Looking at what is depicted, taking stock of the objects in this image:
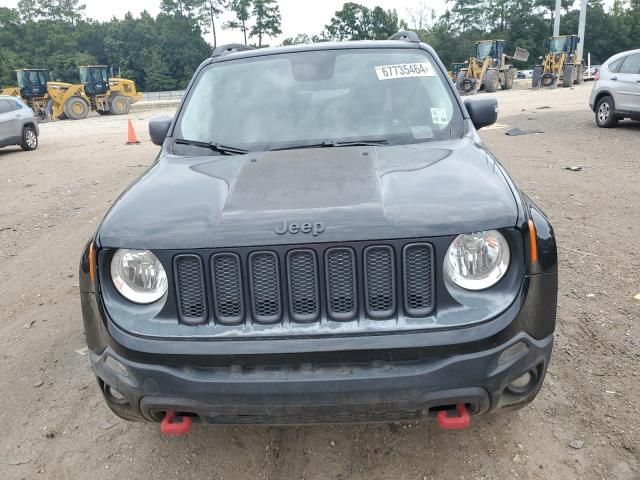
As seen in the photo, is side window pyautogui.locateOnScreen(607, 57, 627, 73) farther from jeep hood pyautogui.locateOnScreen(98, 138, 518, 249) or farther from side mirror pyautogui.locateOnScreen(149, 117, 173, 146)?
side mirror pyautogui.locateOnScreen(149, 117, 173, 146)

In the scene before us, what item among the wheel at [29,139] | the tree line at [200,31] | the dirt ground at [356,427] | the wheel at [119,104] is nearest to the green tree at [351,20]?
the tree line at [200,31]

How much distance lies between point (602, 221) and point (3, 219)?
7.58 m

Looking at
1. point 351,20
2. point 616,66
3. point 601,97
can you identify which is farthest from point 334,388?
point 351,20

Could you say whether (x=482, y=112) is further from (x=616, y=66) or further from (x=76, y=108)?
(x=76, y=108)

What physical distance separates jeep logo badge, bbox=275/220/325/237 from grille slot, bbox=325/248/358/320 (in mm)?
85

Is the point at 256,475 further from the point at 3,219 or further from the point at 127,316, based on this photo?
the point at 3,219

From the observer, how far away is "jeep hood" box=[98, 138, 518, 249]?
1.98m

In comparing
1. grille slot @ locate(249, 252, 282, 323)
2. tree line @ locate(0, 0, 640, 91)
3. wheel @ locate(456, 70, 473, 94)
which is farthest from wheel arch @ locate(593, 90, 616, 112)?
tree line @ locate(0, 0, 640, 91)

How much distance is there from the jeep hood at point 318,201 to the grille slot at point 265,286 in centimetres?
6

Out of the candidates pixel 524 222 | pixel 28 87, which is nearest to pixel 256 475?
pixel 524 222

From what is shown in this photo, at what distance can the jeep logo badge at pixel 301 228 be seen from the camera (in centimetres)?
196

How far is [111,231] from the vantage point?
215cm

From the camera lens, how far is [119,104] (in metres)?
30.6

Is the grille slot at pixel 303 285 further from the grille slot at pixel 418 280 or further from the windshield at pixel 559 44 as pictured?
the windshield at pixel 559 44
